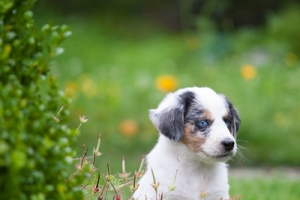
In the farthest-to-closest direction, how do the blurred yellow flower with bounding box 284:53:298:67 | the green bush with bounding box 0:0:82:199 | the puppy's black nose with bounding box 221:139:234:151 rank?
the blurred yellow flower with bounding box 284:53:298:67 < the puppy's black nose with bounding box 221:139:234:151 < the green bush with bounding box 0:0:82:199

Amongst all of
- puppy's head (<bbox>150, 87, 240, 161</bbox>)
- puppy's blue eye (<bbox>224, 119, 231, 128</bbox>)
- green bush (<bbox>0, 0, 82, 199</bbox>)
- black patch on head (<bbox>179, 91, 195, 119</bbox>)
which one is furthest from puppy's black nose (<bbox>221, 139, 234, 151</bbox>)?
green bush (<bbox>0, 0, 82, 199</bbox>)

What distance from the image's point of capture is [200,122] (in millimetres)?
3855

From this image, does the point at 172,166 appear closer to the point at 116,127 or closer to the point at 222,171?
the point at 222,171

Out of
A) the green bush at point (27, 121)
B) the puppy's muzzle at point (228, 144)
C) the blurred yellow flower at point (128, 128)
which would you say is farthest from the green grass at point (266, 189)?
the green bush at point (27, 121)

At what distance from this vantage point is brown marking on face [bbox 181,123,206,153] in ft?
12.4

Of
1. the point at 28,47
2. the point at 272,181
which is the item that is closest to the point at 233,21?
the point at 272,181

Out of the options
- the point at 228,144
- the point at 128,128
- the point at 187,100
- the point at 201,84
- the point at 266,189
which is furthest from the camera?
the point at 201,84

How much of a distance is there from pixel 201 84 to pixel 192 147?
4595 mm

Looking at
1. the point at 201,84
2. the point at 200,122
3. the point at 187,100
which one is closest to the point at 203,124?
the point at 200,122

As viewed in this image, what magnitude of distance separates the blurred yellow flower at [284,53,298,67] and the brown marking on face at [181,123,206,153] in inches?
235

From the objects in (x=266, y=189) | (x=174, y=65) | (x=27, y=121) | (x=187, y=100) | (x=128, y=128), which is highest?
(x=27, y=121)

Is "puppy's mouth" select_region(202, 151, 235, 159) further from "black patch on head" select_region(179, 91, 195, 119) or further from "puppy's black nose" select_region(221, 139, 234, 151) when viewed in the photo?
"black patch on head" select_region(179, 91, 195, 119)

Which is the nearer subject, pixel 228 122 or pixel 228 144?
pixel 228 144

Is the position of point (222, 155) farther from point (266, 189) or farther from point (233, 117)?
point (266, 189)
